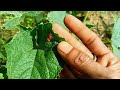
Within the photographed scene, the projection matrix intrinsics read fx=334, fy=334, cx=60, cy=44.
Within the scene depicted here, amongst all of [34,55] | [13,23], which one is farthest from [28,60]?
[13,23]

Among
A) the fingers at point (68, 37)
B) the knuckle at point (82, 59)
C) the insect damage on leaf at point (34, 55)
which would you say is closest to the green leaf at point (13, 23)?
the insect damage on leaf at point (34, 55)

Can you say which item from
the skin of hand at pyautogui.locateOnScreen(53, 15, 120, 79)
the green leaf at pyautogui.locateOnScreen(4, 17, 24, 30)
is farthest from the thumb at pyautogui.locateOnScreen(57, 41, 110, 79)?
the green leaf at pyautogui.locateOnScreen(4, 17, 24, 30)

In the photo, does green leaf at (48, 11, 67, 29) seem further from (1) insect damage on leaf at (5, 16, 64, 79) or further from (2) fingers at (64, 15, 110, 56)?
(1) insect damage on leaf at (5, 16, 64, 79)
